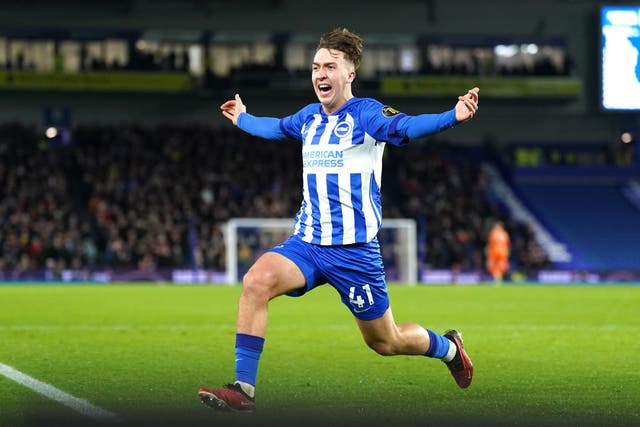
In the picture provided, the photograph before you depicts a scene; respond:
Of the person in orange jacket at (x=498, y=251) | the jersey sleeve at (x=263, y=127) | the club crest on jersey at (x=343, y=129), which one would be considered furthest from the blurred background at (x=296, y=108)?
the club crest on jersey at (x=343, y=129)

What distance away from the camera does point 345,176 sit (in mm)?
7285

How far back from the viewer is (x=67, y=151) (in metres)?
41.4

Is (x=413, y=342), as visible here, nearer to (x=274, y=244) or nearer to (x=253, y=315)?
(x=253, y=315)

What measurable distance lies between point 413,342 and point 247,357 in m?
1.41

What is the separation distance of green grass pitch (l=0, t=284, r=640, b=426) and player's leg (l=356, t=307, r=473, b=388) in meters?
0.19

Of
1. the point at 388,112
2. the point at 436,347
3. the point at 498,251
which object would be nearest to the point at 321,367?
the point at 436,347

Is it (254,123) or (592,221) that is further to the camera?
(592,221)

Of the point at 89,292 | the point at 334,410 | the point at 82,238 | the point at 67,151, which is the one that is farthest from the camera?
the point at 67,151

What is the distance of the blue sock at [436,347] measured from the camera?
7992 mm

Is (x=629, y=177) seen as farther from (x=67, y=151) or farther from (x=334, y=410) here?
(x=334, y=410)

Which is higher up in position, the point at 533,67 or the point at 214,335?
the point at 533,67

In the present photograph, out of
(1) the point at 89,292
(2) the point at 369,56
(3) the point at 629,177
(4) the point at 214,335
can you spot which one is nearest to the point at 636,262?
(3) the point at 629,177

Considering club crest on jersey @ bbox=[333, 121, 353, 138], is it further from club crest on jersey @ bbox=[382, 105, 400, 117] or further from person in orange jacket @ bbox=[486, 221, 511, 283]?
person in orange jacket @ bbox=[486, 221, 511, 283]

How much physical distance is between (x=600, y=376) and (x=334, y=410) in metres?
3.06
